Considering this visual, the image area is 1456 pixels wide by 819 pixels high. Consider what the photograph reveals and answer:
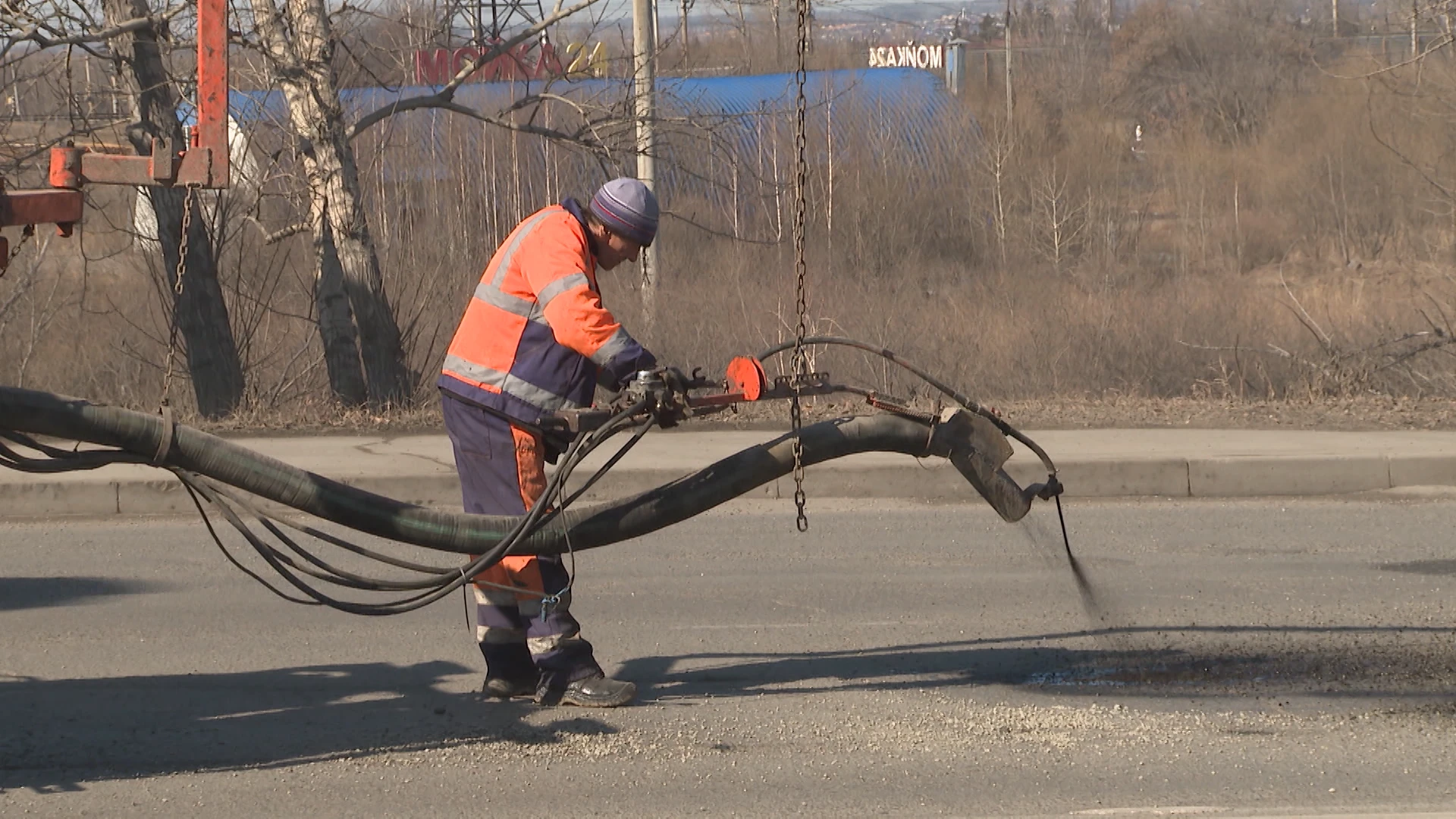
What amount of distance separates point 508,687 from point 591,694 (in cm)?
34

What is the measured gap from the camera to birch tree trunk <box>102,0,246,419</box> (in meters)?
12.2

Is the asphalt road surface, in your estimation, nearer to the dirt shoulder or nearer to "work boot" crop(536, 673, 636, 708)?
"work boot" crop(536, 673, 636, 708)

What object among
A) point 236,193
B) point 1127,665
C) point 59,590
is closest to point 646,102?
point 236,193

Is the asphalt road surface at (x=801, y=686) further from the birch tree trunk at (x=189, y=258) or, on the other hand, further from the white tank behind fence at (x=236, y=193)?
the white tank behind fence at (x=236, y=193)

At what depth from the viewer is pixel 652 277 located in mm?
16844

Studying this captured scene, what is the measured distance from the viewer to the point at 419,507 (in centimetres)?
503

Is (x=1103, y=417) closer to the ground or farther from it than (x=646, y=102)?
closer to the ground

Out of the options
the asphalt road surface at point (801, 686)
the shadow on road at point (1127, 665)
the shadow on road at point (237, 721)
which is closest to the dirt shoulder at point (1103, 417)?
the asphalt road surface at point (801, 686)

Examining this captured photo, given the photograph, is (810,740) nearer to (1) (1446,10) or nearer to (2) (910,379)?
(2) (910,379)

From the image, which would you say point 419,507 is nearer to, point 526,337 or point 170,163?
point 526,337

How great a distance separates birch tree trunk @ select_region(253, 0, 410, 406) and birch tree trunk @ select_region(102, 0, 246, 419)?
2.82 ft

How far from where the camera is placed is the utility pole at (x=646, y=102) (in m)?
13.3

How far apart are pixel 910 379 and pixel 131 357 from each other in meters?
7.38

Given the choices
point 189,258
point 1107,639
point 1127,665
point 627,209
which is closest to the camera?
point 627,209
